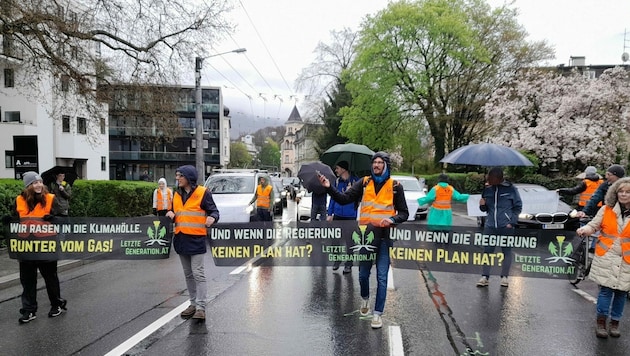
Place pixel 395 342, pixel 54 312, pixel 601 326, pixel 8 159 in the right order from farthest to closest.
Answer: pixel 8 159 < pixel 54 312 < pixel 601 326 < pixel 395 342

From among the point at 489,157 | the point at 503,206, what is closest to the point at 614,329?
the point at 503,206

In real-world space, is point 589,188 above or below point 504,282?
above

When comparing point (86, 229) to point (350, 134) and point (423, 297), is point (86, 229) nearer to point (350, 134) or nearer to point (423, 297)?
point (423, 297)

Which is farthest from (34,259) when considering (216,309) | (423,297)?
(423,297)

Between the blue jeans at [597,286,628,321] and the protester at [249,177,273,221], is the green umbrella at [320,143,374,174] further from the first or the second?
the blue jeans at [597,286,628,321]

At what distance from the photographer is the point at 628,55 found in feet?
148

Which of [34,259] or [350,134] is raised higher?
[350,134]

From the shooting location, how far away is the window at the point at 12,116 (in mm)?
32156

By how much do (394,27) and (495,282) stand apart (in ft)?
106

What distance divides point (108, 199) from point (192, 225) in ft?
38.1

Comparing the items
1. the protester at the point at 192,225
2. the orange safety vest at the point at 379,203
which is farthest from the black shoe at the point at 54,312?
the orange safety vest at the point at 379,203

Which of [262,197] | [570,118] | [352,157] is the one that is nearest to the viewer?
[352,157]

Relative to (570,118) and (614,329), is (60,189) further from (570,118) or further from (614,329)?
(570,118)

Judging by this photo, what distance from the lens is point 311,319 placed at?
5.79 m
